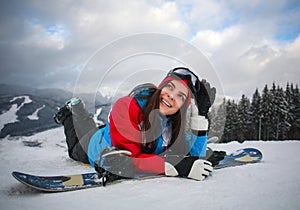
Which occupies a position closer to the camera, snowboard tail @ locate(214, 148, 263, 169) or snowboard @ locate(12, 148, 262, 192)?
snowboard @ locate(12, 148, 262, 192)

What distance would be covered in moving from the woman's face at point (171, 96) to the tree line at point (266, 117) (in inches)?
668

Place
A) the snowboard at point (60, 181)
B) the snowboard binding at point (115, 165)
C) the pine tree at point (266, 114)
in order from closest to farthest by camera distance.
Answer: the snowboard at point (60, 181) < the snowboard binding at point (115, 165) < the pine tree at point (266, 114)

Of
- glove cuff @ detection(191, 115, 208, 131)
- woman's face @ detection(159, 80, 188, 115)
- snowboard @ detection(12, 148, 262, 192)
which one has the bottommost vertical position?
snowboard @ detection(12, 148, 262, 192)

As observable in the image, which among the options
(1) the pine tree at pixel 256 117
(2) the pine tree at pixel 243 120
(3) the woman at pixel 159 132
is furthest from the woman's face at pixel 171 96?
(1) the pine tree at pixel 256 117

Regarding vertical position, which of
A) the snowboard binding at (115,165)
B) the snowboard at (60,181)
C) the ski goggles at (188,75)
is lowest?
the snowboard at (60,181)

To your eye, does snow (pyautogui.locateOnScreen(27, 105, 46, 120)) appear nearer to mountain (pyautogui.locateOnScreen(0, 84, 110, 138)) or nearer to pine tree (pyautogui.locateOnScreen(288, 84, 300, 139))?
mountain (pyautogui.locateOnScreen(0, 84, 110, 138))

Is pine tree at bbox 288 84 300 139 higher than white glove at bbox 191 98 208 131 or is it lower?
higher

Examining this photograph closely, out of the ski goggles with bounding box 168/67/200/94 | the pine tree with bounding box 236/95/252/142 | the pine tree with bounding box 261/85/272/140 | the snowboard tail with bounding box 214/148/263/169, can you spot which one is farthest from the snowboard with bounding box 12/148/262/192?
the pine tree with bounding box 261/85/272/140

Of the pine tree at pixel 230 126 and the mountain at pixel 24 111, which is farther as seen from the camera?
the pine tree at pixel 230 126

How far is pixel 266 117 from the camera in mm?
18484

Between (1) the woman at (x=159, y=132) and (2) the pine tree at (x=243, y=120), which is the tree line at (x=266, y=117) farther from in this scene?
(1) the woman at (x=159, y=132)

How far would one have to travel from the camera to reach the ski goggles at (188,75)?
2.19m

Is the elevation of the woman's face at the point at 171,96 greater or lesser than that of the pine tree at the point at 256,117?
lesser

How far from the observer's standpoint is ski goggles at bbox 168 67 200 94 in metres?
2.19
